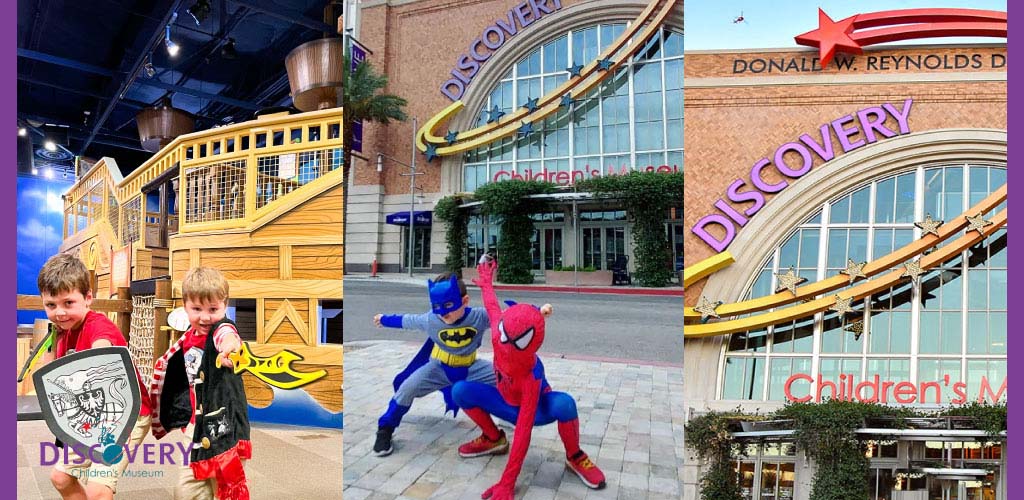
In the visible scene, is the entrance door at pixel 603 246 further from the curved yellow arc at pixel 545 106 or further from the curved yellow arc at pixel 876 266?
the curved yellow arc at pixel 876 266

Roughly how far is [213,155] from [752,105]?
323cm

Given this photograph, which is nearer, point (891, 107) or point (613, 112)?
point (613, 112)

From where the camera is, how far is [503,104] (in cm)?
270

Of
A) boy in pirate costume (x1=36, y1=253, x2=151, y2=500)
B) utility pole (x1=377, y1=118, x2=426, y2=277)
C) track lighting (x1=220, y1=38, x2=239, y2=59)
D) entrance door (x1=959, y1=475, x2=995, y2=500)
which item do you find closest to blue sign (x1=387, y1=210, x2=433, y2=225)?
utility pole (x1=377, y1=118, x2=426, y2=277)

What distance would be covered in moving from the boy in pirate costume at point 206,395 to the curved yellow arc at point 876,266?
8.33 feet

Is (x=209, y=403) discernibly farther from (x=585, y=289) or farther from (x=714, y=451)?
(x=714, y=451)

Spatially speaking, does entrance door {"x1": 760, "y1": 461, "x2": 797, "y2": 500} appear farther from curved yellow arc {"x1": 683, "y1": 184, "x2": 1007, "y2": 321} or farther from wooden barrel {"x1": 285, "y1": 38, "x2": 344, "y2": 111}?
wooden barrel {"x1": 285, "y1": 38, "x2": 344, "y2": 111}

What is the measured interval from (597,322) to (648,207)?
619 mm

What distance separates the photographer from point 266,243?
8.98 feet

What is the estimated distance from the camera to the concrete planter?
253 centimetres

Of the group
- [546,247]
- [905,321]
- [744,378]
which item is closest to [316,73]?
[546,247]

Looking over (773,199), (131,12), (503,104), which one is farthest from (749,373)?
(131,12)

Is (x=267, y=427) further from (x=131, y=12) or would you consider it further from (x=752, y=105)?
(x=752, y=105)

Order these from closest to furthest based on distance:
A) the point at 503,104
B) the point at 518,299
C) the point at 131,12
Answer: the point at 518,299 → the point at 503,104 → the point at 131,12
